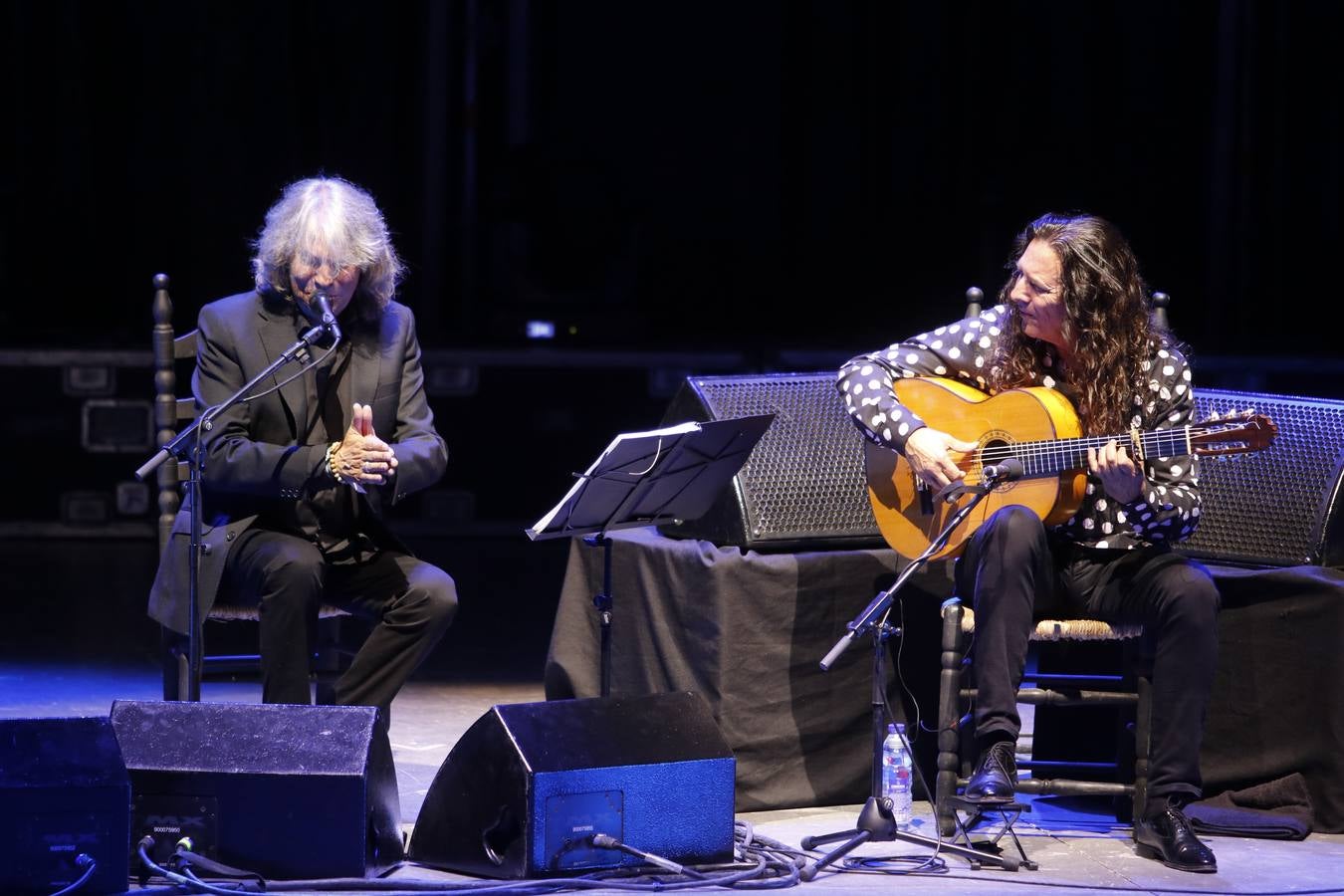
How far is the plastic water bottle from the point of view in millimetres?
4129

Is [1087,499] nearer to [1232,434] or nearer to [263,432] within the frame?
[1232,434]

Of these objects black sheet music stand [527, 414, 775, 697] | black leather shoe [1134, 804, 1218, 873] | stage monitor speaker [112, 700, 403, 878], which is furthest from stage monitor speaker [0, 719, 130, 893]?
black leather shoe [1134, 804, 1218, 873]

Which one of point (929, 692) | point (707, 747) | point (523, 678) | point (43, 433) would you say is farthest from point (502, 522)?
point (707, 747)

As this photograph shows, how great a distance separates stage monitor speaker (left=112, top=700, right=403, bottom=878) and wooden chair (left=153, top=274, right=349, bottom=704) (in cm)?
73

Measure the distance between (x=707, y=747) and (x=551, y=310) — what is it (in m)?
5.58

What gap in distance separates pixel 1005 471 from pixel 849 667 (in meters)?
0.80

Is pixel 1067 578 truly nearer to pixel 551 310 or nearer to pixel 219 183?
pixel 551 310

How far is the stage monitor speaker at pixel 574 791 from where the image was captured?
11.4 ft

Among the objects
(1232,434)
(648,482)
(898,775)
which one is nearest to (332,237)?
(648,482)

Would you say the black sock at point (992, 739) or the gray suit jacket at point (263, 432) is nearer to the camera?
the black sock at point (992, 739)

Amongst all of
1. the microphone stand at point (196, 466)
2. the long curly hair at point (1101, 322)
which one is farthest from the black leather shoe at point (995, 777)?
the microphone stand at point (196, 466)

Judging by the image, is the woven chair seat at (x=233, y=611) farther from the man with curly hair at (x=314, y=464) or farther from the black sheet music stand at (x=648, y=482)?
the black sheet music stand at (x=648, y=482)

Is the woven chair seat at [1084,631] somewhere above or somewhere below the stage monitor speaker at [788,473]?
below

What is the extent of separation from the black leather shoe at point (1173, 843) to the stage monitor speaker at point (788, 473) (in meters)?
1.00
